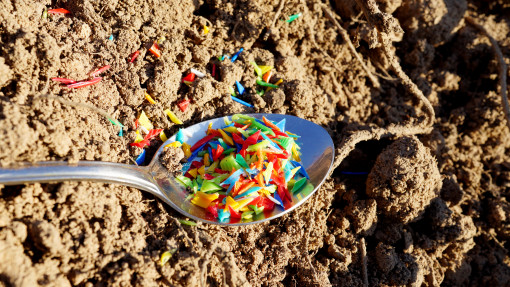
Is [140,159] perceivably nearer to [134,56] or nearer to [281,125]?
[134,56]

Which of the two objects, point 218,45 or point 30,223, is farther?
point 218,45

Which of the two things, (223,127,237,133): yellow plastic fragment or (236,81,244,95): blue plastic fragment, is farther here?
(236,81,244,95): blue plastic fragment

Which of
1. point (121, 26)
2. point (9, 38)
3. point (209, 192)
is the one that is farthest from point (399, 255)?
point (9, 38)

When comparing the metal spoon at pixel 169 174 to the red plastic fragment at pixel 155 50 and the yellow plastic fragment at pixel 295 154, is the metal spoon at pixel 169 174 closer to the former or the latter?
the yellow plastic fragment at pixel 295 154

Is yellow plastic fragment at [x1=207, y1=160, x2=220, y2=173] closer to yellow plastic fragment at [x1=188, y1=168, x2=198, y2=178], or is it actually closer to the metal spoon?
yellow plastic fragment at [x1=188, y1=168, x2=198, y2=178]

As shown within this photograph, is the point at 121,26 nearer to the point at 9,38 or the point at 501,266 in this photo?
the point at 9,38

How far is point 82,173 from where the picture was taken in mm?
1826

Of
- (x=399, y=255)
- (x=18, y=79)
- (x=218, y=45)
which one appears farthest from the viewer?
(x=218, y=45)

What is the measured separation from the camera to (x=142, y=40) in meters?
2.47

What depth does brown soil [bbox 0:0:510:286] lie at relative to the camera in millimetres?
1812

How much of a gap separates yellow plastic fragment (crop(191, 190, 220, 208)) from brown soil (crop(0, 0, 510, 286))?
15 cm

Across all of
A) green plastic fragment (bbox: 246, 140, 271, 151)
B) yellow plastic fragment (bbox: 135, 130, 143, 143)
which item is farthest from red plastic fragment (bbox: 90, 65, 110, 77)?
green plastic fragment (bbox: 246, 140, 271, 151)

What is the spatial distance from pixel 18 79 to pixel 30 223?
81 cm

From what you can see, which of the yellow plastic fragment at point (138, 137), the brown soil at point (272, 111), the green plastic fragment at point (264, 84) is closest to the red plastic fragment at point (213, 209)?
the brown soil at point (272, 111)
